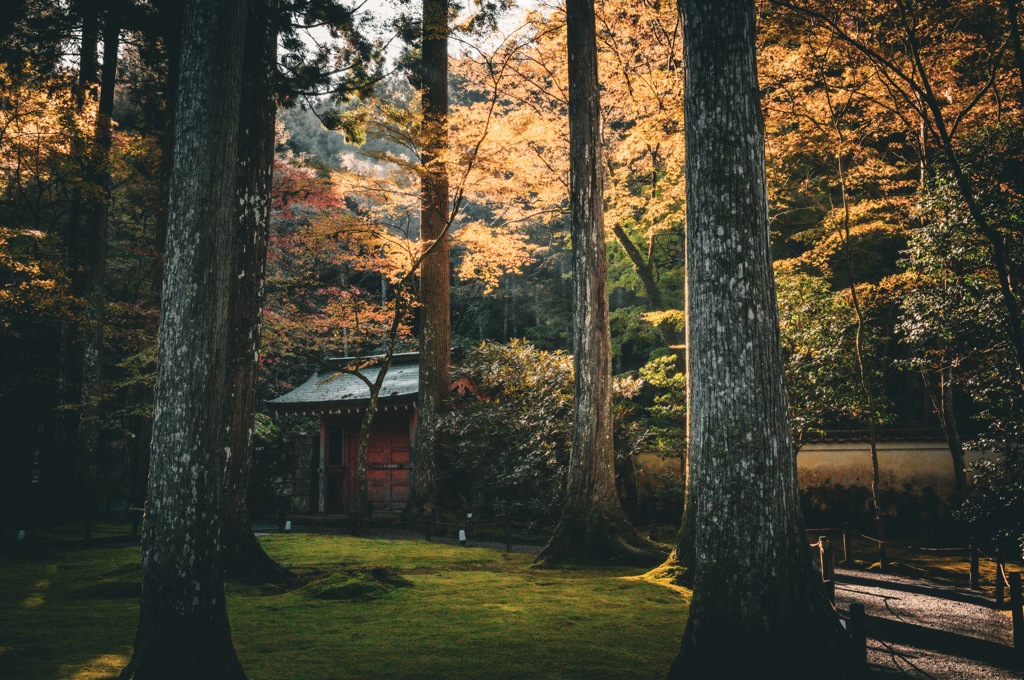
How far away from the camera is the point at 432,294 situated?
53.4 ft

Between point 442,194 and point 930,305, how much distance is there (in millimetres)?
11262

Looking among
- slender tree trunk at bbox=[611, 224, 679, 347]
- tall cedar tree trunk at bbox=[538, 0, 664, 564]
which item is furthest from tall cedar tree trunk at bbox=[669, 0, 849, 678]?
slender tree trunk at bbox=[611, 224, 679, 347]

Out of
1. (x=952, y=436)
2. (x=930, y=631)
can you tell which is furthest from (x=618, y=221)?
(x=930, y=631)

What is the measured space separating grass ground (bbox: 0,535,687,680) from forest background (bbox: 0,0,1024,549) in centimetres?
517

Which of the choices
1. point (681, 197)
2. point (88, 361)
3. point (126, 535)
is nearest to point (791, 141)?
point (681, 197)

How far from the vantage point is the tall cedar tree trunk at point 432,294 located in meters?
15.5

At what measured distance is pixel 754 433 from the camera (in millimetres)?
4129

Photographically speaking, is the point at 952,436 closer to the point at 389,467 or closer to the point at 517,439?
the point at 517,439

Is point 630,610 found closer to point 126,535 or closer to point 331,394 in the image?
point 126,535

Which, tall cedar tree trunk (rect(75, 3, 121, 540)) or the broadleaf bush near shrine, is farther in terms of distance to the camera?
tall cedar tree trunk (rect(75, 3, 121, 540))

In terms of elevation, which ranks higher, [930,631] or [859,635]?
[859,635]

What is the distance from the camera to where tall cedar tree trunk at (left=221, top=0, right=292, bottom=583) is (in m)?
7.62

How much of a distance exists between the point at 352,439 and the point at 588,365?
12733 millimetres

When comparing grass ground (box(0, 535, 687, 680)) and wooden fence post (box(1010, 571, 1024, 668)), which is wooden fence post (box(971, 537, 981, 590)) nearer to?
wooden fence post (box(1010, 571, 1024, 668))
